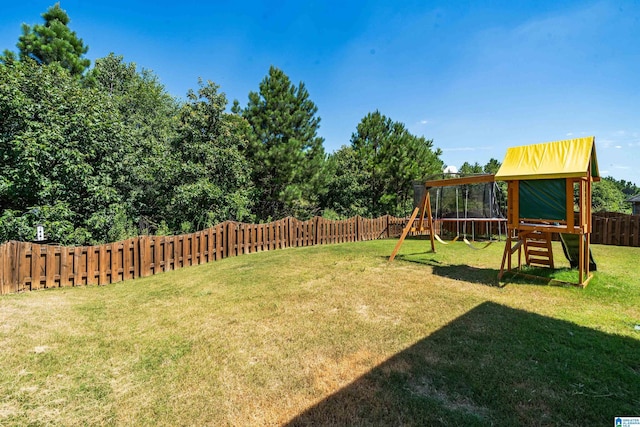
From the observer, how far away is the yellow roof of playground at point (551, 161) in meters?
5.50

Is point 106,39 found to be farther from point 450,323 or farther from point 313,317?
point 450,323

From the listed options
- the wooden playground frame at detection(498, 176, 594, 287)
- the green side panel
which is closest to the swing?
the wooden playground frame at detection(498, 176, 594, 287)

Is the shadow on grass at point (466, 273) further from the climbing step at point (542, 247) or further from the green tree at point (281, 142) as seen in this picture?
the green tree at point (281, 142)

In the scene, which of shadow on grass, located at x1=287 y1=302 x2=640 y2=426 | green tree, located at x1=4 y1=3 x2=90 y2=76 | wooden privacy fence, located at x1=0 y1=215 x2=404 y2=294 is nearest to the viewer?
shadow on grass, located at x1=287 y1=302 x2=640 y2=426

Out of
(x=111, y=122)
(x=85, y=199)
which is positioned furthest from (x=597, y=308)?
(x=111, y=122)

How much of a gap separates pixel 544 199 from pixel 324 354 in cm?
568

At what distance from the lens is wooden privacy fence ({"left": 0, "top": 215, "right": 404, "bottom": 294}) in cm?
561

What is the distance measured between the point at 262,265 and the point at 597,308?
273 inches

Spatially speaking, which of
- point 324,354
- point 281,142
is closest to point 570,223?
point 324,354

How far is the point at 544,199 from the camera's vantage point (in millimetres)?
5914

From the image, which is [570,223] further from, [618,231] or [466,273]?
[618,231]

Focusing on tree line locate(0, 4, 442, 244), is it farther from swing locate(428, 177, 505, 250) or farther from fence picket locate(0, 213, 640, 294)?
swing locate(428, 177, 505, 250)

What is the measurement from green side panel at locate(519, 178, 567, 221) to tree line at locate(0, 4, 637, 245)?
10.0 meters

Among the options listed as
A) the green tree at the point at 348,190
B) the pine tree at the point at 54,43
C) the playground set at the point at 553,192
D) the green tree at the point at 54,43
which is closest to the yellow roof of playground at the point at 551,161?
the playground set at the point at 553,192
